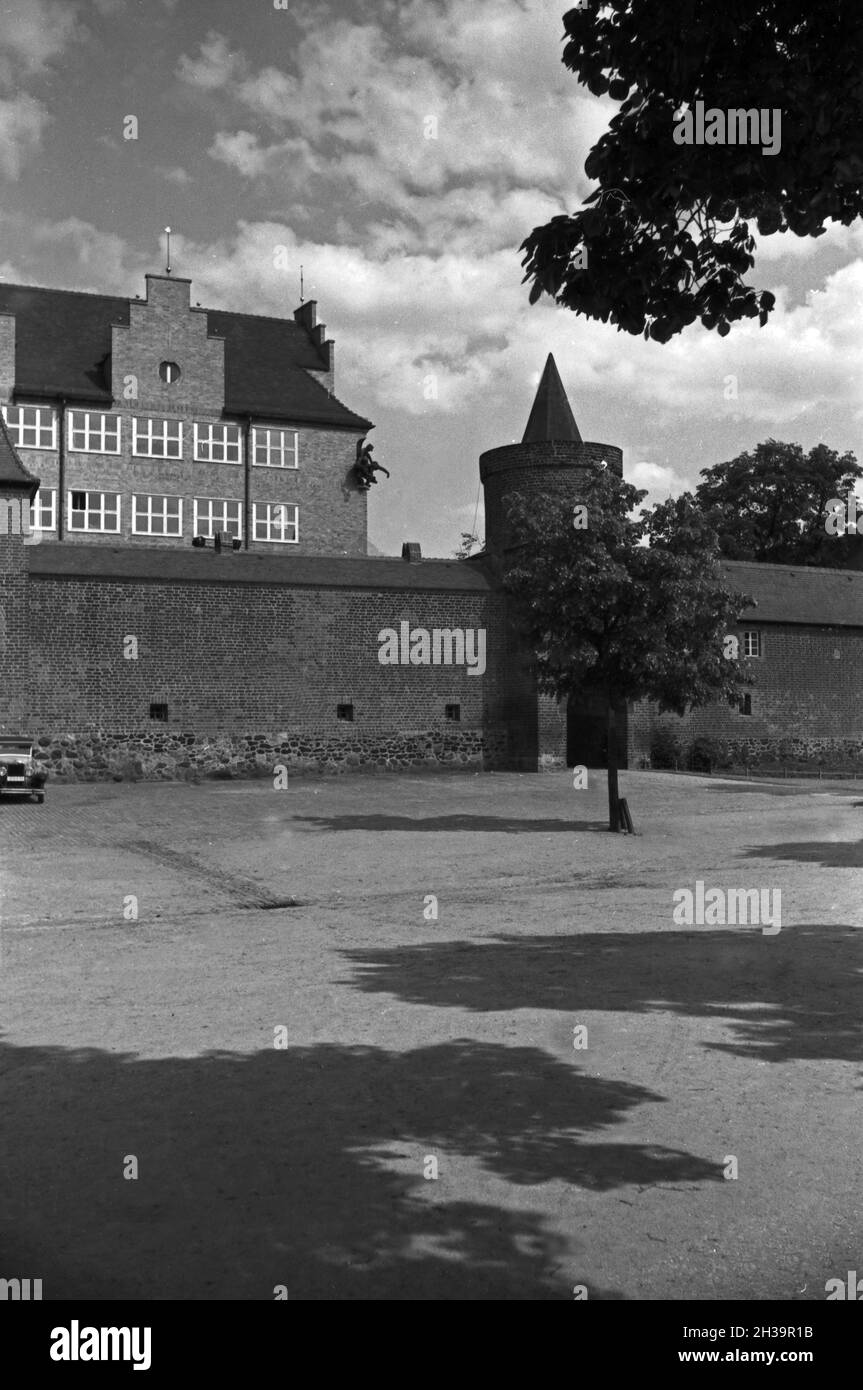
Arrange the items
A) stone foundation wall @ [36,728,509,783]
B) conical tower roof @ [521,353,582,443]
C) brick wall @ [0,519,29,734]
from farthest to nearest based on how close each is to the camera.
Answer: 1. conical tower roof @ [521,353,582,443]
2. stone foundation wall @ [36,728,509,783]
3. brick wall @ [0,519,29,734]

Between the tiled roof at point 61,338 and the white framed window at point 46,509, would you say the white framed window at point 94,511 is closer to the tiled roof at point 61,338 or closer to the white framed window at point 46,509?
the white framed window at point 46,509

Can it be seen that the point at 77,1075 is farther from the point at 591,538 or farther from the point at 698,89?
the point at 591,538

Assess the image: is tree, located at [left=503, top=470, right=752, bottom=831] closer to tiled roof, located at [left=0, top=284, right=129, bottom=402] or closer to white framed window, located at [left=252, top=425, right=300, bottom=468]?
white framed window, located at [left=252, top=425, right=300, bottom=468]

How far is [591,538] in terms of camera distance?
20125 millimetres

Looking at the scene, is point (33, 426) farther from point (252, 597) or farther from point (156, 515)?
point (252, 597)

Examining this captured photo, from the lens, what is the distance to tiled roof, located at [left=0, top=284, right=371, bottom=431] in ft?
151

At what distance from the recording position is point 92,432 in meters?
45.7

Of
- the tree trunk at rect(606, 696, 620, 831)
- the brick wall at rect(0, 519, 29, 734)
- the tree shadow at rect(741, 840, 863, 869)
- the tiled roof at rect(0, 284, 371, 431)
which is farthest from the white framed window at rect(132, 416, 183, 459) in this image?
the tree shadow at rect(741, 840, 863, 869)

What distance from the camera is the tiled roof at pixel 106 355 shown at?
45.9 m

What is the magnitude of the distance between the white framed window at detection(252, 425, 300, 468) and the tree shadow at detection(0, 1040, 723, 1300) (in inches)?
1717

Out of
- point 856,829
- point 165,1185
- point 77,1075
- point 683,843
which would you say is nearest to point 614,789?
point 683,843

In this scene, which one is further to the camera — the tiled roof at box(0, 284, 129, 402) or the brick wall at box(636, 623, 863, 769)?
the tiled roof at box(0, 284, 129, 402)

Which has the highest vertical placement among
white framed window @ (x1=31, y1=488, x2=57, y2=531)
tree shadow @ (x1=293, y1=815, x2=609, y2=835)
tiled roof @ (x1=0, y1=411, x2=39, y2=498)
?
white framed window @ (x1=31, y1=488, x2=57, y2=531)
